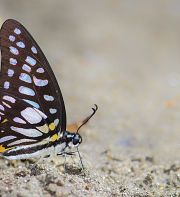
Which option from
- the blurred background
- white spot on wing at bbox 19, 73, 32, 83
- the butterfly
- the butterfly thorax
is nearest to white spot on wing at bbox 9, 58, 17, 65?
the butterfly

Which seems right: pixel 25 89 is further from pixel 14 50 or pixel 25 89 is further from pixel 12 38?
pixel 12 38

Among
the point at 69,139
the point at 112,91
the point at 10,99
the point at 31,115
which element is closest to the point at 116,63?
the point at 112,91

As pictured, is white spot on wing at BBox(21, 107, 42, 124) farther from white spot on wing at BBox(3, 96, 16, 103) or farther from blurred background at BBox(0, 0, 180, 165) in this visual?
blurred background at BBox(0, 0, 180, 165)

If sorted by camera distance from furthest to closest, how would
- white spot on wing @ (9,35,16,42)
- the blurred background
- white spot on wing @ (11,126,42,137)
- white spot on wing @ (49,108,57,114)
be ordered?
the blurred background, white spot on wing @ (11,126,42,137), white spot on wing @ (49,108,57,114), white spot on wing @ (9,35,16,42)

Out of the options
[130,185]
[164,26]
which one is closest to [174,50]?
[164,26]

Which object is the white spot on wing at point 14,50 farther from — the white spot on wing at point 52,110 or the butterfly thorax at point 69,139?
the butterfly thorax at point 69,139

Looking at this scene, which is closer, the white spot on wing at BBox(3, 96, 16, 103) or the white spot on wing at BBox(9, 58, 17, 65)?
the white spot on wing at BBox(9, 58, 17, 65)

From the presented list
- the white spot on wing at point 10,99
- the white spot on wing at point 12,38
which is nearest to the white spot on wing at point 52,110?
the white spot on wing at point 10,99

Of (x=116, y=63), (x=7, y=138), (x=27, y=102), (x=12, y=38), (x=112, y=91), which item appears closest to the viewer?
(x=12, y=38)
